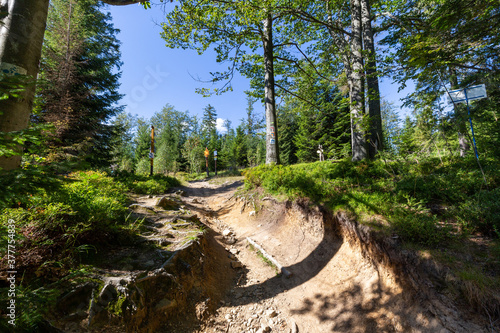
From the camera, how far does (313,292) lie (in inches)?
135

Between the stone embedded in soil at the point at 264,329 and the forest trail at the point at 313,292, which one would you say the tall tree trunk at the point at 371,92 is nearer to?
the forest trail at the point at 313,292

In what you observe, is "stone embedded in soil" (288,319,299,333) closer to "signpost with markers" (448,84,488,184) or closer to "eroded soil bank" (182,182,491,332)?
"eroded soil bank" (182,182,491,332)

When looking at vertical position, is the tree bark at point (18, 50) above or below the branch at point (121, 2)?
below

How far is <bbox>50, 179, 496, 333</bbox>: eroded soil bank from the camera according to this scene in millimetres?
2316

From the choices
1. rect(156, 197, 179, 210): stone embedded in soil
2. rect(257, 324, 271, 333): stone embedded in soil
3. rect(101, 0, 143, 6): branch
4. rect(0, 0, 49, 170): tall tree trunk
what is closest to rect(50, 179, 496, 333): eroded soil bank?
rect(257, 324, 271, 333): stone embedded in soil

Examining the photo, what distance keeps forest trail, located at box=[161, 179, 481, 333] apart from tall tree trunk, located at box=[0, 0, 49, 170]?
10.3 feet

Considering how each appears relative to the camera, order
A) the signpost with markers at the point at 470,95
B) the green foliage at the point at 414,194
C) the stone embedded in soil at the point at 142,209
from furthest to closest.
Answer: the stone embedded in soil at the point at 142,209, the signpost with markers at the point at 470,95, the green foliage at the point at 414,194

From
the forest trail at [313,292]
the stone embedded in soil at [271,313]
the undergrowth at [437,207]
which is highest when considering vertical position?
the undergrowth at [437,207]

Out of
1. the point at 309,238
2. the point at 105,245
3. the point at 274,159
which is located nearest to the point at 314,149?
the point at 274,159

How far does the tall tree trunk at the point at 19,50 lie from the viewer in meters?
1.72

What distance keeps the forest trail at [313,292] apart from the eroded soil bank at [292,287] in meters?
0.01

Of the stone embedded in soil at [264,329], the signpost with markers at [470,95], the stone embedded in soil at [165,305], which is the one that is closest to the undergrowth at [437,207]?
the signpost with markers at [470,95]

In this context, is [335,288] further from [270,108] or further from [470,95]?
[270,108]

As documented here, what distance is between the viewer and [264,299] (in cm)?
338
